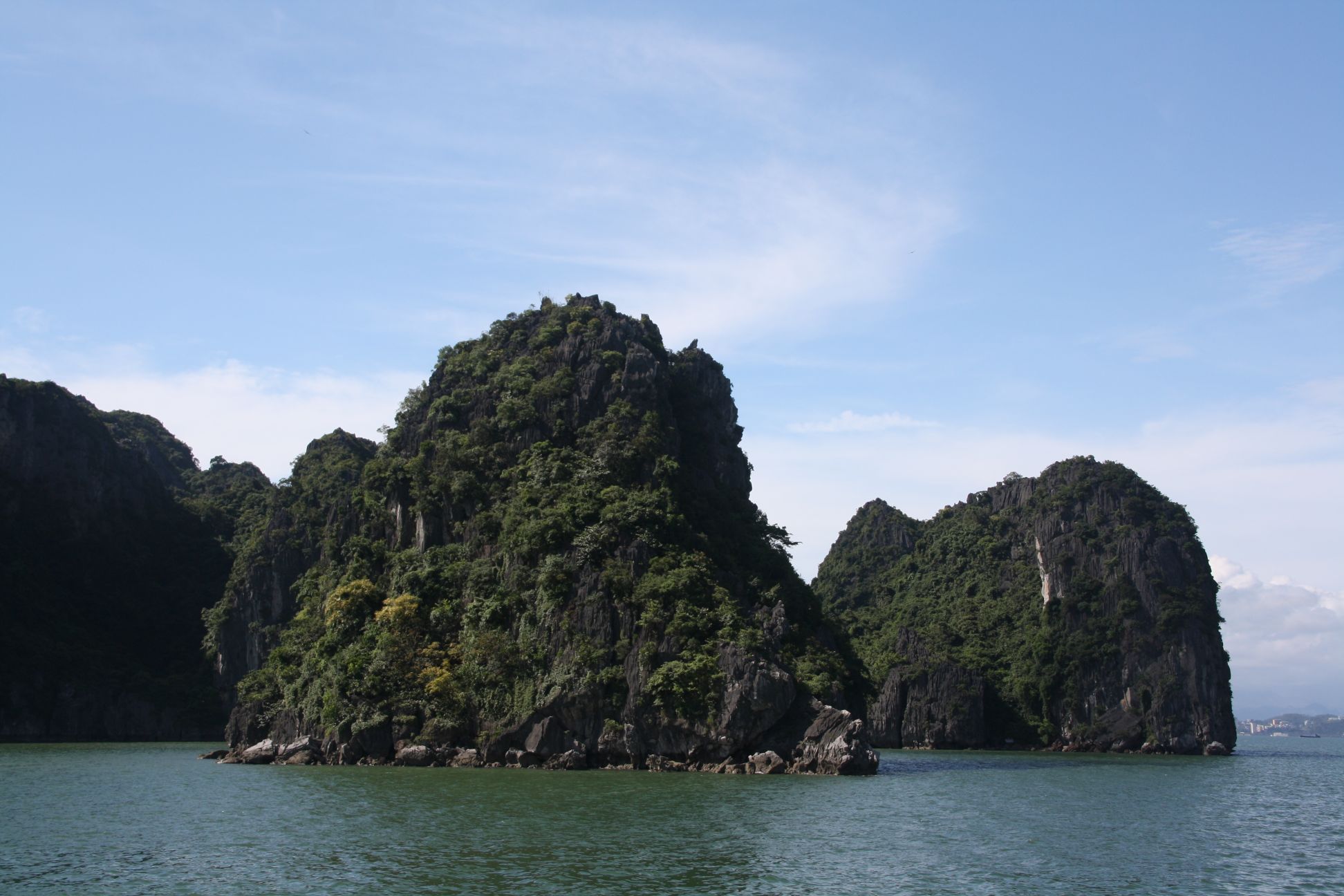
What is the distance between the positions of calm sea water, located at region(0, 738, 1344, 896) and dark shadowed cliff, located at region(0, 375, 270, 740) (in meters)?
43.5

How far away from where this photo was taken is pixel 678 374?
77188 millimetres

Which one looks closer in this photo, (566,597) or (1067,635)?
(566,597)

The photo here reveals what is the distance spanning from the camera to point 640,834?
95.8 ft

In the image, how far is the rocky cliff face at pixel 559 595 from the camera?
51.2m

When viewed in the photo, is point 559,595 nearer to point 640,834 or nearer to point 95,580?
point 640,834

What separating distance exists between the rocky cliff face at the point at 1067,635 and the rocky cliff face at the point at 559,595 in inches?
1421

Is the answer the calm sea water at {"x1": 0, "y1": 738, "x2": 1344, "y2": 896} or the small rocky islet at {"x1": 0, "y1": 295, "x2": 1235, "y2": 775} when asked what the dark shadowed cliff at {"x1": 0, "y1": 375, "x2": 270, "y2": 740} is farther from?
the calm sea water at {"x1": 0, "y1": 738, "x2": 1344, "y2": 896}

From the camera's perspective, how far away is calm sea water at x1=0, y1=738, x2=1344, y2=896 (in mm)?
23781

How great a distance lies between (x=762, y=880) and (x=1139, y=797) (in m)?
25.8

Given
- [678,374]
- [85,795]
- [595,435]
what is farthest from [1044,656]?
[85,795]

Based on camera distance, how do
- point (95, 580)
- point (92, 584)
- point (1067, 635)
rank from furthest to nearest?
point (95, 580), point (92, 584), point (1067, 635)

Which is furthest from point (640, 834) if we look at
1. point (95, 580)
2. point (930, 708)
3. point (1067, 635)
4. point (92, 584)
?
point (95, 580)

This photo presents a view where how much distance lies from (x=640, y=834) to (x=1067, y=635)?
82.0 metres

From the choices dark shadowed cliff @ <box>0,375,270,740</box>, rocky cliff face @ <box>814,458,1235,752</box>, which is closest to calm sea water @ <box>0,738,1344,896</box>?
dark shadowed cliff @ <box>0,375,270,740</box>
